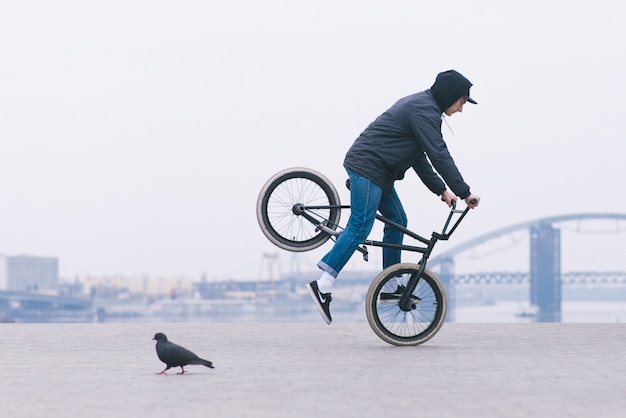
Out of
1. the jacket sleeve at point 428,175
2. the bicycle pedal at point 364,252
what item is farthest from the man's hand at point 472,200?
the bicycle pedal at point 364,252

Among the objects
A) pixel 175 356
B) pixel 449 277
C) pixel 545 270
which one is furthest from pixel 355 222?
pixel 545 270

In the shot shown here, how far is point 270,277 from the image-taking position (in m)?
105

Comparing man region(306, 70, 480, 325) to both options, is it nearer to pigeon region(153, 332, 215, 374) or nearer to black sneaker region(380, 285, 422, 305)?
black sneaker region(380, 285, 422, 305)

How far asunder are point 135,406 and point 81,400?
331mm

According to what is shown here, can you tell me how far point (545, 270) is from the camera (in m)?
96.1

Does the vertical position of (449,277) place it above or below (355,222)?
below

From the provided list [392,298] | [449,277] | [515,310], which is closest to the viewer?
[392,298]

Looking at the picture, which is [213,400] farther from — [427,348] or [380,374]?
[427,348]

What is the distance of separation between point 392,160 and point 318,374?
6.97 ft

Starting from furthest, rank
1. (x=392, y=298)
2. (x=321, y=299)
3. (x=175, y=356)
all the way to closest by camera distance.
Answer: (x=392, y=298), (x=321, y=299), (x=175, y=356)

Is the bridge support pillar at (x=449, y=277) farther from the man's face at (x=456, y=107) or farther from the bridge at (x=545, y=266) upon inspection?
the man's face at (x=456, y=107)

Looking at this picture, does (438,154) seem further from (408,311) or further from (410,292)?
(408,311)

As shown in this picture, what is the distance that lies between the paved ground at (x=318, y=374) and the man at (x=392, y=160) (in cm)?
64

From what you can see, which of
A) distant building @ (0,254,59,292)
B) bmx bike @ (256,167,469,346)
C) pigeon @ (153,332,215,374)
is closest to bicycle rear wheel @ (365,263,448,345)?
bmx bike @ (256,167,469,346)
